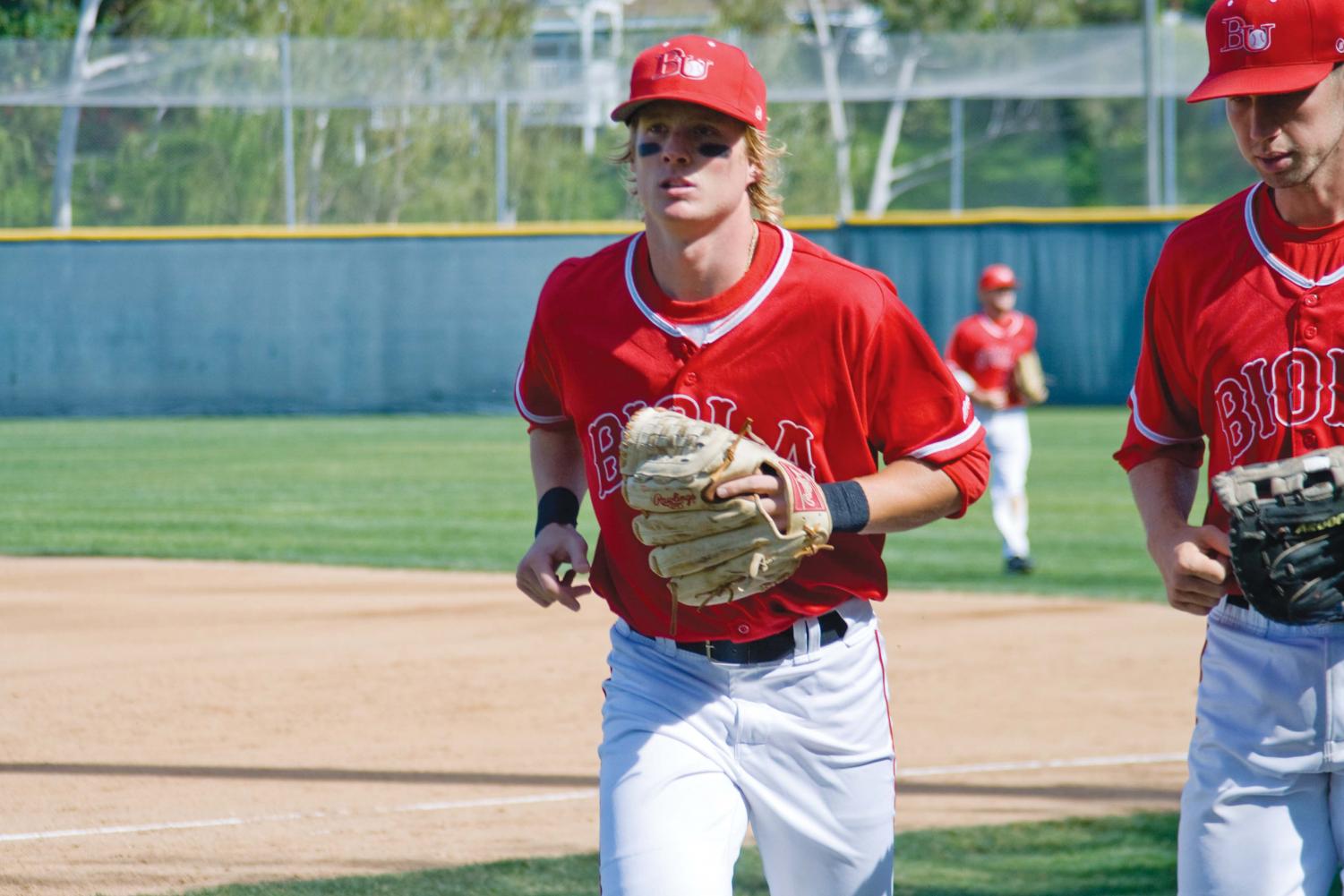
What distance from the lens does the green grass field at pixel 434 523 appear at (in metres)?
4.92

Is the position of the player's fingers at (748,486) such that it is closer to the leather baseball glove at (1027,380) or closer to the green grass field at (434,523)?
the green grass field at (434,523)

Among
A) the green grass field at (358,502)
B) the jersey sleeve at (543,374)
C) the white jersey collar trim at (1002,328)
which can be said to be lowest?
the green grass field at (358,502)

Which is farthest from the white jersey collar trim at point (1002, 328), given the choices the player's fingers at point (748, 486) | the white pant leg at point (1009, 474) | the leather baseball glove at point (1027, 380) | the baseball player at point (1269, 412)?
the player's fingers at point (748, 486)

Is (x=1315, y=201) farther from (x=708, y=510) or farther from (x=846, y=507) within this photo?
(x=708, y=510)

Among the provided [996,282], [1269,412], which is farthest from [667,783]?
[996,282]

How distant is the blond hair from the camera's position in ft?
9.63

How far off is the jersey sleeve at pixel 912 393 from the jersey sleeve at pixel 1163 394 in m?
0.32

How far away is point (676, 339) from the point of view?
2.94m

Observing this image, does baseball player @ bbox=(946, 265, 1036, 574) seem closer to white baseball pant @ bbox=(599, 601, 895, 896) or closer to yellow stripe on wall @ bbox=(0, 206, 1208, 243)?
white baseball pant @ bbox=(599, 601, 895, 896)

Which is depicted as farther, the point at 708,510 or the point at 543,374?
the point at 543,374

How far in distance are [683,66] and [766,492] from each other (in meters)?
0.73

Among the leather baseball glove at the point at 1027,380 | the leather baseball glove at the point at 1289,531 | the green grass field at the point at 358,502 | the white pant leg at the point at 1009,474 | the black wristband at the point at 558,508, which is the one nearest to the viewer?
the leather baseball glove at the point at 1289,531

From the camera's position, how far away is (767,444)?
2.92m

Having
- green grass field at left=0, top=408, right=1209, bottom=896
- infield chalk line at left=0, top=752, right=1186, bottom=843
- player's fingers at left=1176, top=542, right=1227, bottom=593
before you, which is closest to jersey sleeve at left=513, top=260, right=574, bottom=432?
player's fingers at left=1176, top=542, right=1227, bottom=593
